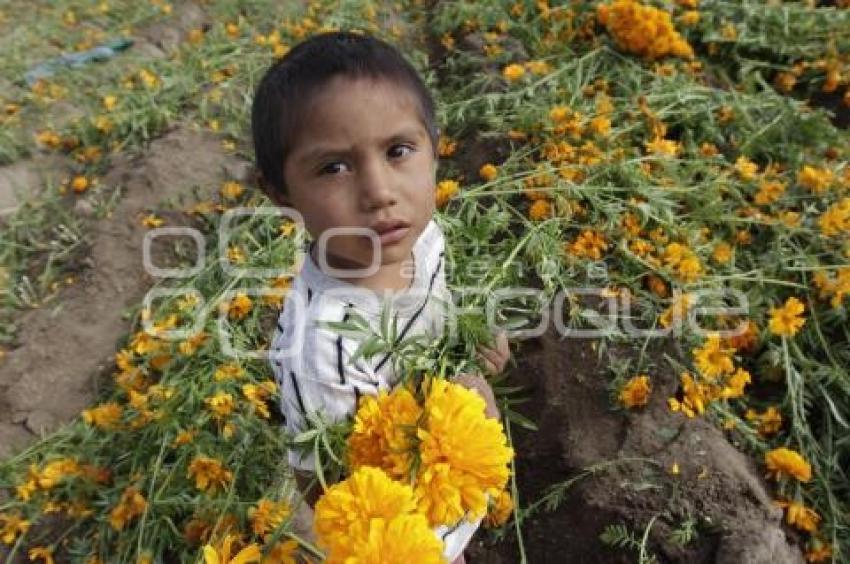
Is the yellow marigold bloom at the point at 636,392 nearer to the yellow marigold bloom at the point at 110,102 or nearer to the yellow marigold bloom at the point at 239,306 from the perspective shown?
the yellow marigold bloom at the point at 239,306

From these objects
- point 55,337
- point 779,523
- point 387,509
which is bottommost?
point 55,337

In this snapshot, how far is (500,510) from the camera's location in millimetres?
1852

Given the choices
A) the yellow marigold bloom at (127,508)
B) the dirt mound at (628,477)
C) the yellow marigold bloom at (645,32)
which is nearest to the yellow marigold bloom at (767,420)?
the dirt mound at (628,477)

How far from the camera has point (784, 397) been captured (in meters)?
2.10

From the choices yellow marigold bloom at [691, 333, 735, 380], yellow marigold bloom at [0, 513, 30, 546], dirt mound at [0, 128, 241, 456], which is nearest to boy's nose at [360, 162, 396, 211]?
Result: yellow marigold bloom at [691, 333, 735, 380]

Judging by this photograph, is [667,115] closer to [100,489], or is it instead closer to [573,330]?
[573,330]

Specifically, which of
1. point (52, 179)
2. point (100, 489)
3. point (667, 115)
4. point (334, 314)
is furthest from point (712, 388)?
point (52, 179)

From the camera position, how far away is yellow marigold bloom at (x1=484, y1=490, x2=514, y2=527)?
181 centimetres

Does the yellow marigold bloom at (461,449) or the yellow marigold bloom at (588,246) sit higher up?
the yellow marigold bloom at (461,449)

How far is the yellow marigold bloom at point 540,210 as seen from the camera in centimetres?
245

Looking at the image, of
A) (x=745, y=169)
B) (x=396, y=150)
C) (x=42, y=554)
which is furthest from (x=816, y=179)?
(x=42, y=554)

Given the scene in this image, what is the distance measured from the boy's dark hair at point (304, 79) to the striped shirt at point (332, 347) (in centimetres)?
23

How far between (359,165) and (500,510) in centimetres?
105

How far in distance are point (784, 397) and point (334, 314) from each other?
149 centimetres
